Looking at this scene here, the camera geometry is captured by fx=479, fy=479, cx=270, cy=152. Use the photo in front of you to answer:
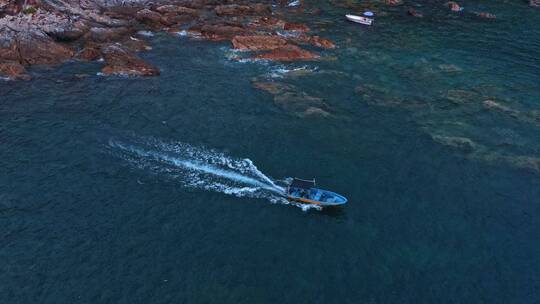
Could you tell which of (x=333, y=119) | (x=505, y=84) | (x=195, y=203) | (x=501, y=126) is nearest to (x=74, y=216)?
(x=195, y=203)

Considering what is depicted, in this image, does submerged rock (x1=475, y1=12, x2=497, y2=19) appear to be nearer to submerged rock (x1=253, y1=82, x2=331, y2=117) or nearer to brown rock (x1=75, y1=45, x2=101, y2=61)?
submerged rock (x1=253, y1=82, x2=331, y2=117)

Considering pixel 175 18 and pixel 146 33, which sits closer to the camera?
pixel 146 33

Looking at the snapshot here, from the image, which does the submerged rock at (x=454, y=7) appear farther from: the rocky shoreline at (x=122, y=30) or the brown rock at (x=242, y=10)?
the brown rock at (x=242, y=10)

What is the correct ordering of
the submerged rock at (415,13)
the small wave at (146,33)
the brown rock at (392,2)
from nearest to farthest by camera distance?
the small wave at (146,33)
the submerged rock at (415,13)
the brown rock at (392,2)

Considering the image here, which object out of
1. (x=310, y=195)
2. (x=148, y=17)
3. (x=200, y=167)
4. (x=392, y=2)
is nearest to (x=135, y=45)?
(x=148, y=17)

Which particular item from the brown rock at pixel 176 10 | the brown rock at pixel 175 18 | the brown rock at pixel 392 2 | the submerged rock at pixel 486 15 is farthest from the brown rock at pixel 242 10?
the submerged rock at pixel 486 15

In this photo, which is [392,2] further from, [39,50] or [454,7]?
[39,50]

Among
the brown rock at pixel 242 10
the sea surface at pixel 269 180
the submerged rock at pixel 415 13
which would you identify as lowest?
the sea surface at pixel 269 180
